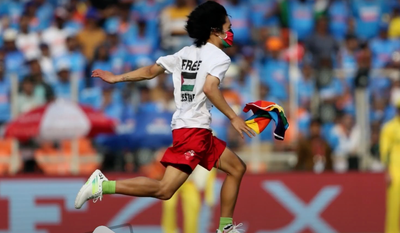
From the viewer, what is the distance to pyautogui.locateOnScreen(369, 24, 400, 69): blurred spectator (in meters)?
19.2

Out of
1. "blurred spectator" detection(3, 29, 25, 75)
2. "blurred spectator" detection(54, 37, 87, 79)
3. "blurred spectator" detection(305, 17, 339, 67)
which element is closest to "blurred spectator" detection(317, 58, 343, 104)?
"blurred spectator" detection(305, 17, 339, 67)

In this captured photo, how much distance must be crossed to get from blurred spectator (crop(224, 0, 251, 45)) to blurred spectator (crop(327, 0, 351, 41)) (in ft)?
6.63

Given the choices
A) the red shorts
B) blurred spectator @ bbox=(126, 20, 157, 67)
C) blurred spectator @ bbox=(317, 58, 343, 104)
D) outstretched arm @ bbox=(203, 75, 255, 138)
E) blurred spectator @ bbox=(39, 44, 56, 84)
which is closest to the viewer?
outstretched arm @ bbox=(203, 75, 255, 138)

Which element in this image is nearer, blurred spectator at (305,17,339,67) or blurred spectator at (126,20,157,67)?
blurred spectator at (126,20,157,67)

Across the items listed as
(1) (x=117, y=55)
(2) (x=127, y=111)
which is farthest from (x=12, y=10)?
(2) (x=127, y=111)

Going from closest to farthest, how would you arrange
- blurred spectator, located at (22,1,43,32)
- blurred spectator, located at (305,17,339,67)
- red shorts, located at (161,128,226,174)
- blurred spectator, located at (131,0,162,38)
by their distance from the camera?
red shorts, located at (161,128,226,174) → blurred spectator, located at (305,17,339,67) → blurred spectator, located at (22,1,43,32) → blurred spectator, located at (131,0,162,38)

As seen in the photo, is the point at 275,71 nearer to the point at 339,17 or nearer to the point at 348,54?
the point at 348,54

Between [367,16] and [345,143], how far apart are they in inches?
198

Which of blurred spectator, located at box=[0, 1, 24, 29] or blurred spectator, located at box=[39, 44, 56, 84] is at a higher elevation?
blurred spectator, located at box=[0, 1, 24, 29]

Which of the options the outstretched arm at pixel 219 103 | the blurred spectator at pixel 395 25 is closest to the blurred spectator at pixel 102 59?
the blurred spectator at pixel 395 25

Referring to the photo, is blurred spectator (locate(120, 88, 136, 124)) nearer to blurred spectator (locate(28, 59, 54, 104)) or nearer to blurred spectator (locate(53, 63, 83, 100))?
blurred spectator (locate(53, 63, 83, 100))

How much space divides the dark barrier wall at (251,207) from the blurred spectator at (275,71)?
5.06 ft

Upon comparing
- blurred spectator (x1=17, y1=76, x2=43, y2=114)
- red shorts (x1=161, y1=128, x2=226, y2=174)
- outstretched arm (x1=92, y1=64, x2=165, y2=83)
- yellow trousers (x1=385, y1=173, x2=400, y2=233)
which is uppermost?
outstretched arm (x1=92, y1=64, x2=165, y2=83)

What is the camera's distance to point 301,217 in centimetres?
1602
